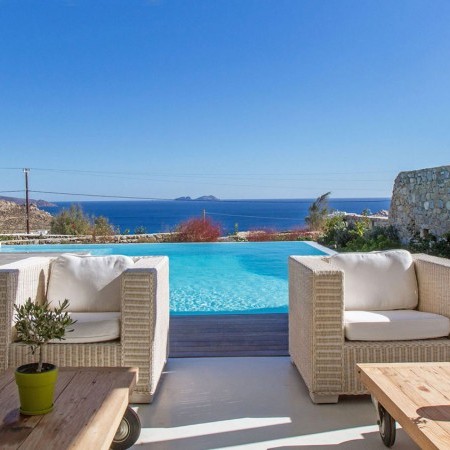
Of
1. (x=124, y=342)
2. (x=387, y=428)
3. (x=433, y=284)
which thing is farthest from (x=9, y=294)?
(x=433, y=284)

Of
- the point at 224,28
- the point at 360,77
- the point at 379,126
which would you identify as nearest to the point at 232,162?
the point at 379,126

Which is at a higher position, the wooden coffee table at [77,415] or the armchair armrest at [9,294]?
the armchair armrest at [9,294]

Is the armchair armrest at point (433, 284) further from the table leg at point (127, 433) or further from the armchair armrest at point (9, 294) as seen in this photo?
the armchair armrest at point (9, 294)

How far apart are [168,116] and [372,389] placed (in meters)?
17.0

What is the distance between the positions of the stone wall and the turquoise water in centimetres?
157

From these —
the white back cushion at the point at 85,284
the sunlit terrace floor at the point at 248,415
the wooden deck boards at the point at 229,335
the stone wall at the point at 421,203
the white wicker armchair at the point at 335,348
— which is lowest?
the sunlit terrace floor at the point at 248,415

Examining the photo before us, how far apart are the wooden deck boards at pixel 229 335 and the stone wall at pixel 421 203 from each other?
172 inches

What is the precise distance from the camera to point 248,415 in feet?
8.39

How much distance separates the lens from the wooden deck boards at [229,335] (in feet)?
11.8

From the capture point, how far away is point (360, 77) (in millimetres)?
13344

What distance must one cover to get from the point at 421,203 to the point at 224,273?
3488 millimetres

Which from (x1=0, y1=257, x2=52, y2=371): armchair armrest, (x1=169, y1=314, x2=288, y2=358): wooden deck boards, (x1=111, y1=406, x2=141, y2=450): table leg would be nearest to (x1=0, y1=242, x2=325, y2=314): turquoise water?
(x1=169, y1=314, x2=288, y2=358): wooden deck boards

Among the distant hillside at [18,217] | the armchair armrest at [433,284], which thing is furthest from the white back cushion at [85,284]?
the distant hillside at [18,217]

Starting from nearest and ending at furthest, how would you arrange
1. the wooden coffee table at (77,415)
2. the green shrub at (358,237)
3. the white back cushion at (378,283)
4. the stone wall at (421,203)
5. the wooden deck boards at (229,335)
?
the wooden coffee table at (77,415) → the white back cushion at (378,283) → the wooden deck boards at (229,335) → the stone wall at (421,203) → the green shrub at (358,237)
